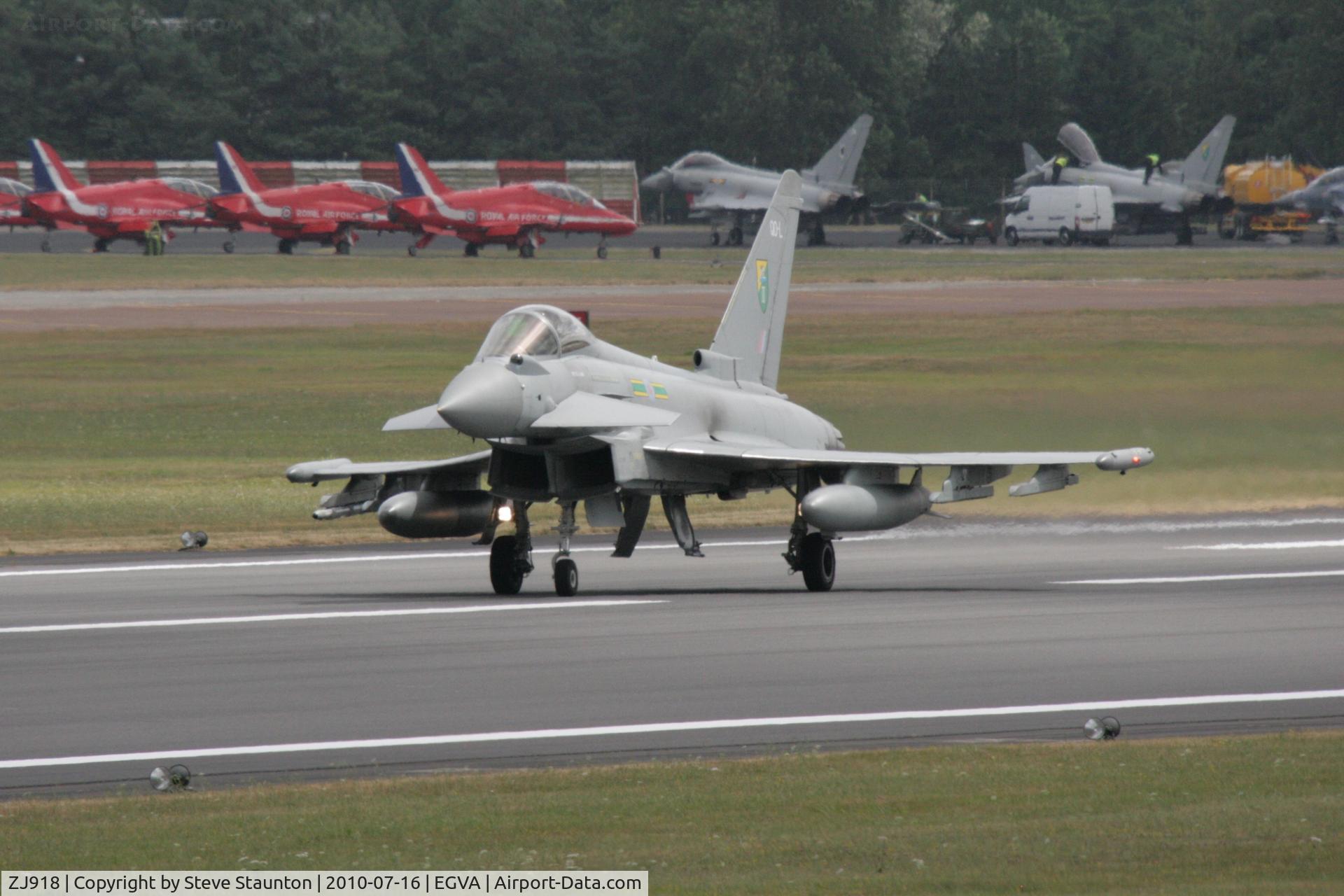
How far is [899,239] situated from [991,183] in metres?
26.1

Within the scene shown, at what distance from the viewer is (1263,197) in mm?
112062

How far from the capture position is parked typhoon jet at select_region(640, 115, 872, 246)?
10350 centimetres

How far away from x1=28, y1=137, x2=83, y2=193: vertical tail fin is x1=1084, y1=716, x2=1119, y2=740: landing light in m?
84.3

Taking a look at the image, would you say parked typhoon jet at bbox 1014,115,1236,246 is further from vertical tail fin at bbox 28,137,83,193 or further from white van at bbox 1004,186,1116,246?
vertical tail fin at bbox 28,137,83,193

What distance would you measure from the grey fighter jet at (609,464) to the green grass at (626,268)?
49.0 metres

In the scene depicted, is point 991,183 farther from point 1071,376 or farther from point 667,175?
point 1071,376

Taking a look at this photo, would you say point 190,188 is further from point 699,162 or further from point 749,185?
point 749,185

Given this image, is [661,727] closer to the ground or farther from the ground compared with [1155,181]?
farther from the ground

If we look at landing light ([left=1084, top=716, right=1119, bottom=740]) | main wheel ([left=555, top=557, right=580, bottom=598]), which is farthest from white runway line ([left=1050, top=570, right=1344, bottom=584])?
landing light ([left=1084, top=716, right=1119, bottom=740])

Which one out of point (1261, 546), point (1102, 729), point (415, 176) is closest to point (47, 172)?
point (415, 176)

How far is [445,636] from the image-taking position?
18406mm

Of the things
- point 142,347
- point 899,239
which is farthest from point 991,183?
point 142,347

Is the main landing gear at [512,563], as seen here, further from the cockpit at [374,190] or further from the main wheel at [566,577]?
the cockpit at [374,190]

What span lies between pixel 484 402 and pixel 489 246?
297 feet
